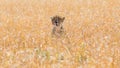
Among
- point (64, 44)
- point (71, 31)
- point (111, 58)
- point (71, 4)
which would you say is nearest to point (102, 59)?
point (111, 58)

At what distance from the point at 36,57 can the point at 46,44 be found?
1.37 metres

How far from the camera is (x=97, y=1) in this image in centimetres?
1733

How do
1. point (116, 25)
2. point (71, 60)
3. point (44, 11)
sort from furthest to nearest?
point (44, 11) → point (116, 25) → point (71, 60)

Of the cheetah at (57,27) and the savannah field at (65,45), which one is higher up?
the cheetah at (57,27)

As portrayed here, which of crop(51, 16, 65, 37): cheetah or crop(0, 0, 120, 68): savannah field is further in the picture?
crop(51, 16, 65, 37): cheetah

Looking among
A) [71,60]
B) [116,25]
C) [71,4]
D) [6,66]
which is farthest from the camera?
[71,4]

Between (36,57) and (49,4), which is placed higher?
(49,4)

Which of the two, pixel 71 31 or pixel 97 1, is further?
pixel 97 1

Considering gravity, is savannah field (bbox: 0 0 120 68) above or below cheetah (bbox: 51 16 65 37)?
below

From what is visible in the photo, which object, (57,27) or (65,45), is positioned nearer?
(65,45)

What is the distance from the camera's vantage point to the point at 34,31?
9344 millimetres

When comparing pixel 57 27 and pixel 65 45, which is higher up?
pixel 57 27

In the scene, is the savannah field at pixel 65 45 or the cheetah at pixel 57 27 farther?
the cheetah at pixel 57 27

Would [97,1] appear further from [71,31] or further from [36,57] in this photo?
[36,57]
